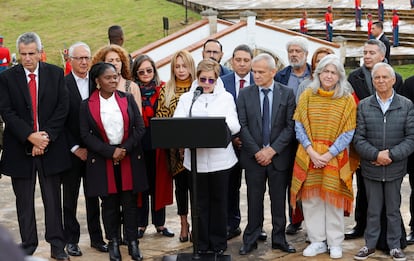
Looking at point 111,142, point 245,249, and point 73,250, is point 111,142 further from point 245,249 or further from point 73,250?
point 245,249

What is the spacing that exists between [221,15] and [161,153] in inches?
918

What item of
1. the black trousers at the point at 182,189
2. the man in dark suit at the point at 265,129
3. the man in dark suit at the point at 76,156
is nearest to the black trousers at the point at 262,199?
the man in dark suit at the point at 265,129

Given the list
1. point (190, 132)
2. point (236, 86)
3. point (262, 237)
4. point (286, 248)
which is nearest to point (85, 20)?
point (236, 86)

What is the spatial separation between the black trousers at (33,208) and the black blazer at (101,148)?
0.29m

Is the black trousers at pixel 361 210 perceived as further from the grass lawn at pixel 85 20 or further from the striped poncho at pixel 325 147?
the grass lawn at pixel 85 20

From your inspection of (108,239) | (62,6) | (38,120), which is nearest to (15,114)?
(38,120)

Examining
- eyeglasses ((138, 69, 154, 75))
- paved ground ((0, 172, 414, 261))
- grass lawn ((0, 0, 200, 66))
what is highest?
grass lawn ((0, 0, 200, 66))

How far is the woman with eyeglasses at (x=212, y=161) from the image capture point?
658 centimetres

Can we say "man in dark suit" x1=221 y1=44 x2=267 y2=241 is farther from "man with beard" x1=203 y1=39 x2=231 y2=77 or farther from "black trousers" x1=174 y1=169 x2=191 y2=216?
"black trousers" x1=174 y1=169 x2=191 y2=216

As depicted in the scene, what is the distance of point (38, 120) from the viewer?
6.54 m

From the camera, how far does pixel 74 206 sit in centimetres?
705

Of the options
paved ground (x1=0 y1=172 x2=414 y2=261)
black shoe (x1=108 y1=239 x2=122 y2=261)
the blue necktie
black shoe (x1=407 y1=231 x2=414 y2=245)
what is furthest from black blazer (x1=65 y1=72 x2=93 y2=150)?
black shoe (x1=407 y1=231 x2=414 y2=245)

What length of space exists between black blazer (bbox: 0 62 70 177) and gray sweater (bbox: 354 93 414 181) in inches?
95.8

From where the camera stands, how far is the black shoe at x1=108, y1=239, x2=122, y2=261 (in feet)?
22.3
